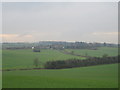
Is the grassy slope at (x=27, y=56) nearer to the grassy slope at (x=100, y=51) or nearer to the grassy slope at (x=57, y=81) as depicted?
the grassy slope at (x=100, y=51)

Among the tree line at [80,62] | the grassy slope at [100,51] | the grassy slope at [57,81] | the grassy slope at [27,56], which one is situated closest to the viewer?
the grassy slope at [57,81]

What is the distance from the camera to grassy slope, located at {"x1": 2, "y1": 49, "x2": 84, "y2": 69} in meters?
14.2

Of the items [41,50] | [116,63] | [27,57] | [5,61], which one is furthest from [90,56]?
[5,61]

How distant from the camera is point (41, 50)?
15.4 metres

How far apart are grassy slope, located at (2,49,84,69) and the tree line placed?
2.32 ft

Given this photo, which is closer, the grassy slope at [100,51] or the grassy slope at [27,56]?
the grassy slope at [27,56]

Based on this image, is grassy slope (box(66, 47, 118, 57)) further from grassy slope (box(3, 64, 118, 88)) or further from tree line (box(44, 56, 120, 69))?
grassy slope (box(3, 64, 118, 88))

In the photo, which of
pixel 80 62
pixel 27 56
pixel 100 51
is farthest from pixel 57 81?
pixel 100 51

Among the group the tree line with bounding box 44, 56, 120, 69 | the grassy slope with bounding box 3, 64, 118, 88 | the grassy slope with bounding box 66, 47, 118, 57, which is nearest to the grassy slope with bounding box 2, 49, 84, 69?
the tree line with bounding box 44, 56, 120, 69

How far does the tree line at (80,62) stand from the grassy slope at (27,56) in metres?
0.71

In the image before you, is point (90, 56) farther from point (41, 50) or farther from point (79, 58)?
point (41, 50)

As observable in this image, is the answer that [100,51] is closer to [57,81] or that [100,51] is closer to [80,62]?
[80,62]

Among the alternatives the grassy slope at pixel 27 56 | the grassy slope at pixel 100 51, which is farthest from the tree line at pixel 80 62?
the grassy slope at pixel 27 56

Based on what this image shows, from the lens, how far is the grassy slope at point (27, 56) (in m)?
14.2
